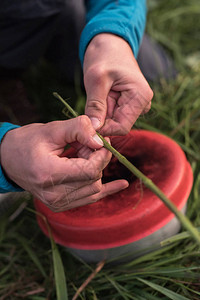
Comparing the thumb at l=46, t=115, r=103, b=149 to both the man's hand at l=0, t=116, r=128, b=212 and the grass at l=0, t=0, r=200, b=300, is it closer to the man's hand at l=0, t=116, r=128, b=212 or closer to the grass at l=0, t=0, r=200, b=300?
the man's hand at l=0, t=116, r=128, b=212

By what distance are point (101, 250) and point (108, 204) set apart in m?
0.12

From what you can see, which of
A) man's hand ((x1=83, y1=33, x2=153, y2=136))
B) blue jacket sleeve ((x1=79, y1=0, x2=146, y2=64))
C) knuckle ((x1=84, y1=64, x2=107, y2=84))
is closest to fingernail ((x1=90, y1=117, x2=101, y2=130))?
man's hand ((x1=83, y1=33, x2=153, y2=136))

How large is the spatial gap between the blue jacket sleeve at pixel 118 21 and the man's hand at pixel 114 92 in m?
0.10

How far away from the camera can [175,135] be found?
122cm

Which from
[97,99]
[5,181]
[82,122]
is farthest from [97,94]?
[5,181]

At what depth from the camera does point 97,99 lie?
77cm

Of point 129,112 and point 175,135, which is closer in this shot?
point 129,112

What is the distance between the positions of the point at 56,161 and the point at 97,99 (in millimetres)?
183

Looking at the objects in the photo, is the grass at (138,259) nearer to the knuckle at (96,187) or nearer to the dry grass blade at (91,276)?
the dry grass blade at (91,276)

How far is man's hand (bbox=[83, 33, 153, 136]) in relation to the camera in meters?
0.77

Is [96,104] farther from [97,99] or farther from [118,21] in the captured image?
[118,21]

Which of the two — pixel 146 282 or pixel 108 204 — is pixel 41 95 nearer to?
pixel 108 204

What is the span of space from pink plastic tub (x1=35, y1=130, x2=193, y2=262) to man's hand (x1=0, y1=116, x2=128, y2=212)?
0.34 feet

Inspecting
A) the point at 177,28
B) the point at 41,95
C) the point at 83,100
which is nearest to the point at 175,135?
the point at 83,100
